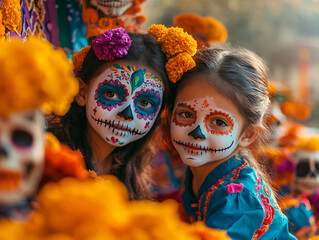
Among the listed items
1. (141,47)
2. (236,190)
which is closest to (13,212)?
(236,190)

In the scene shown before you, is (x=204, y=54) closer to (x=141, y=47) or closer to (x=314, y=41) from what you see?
(x=141, y=47)

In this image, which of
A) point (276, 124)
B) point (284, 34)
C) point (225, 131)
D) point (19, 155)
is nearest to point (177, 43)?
point (225, 131)

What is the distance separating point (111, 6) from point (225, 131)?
1081 millimetres

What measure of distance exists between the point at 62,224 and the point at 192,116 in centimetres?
79

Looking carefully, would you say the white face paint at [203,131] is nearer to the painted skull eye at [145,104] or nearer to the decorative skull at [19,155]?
the painted skull eye at [145,104]

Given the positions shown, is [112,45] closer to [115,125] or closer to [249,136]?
[115,125]

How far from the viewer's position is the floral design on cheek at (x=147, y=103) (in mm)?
1307

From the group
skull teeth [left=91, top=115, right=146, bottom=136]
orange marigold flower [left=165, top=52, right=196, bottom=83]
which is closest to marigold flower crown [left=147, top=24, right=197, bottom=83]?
orange marigold flower [left=165, top=52, right=196, bottom=83]

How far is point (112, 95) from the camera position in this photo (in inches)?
50.9

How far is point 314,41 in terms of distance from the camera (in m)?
5.77

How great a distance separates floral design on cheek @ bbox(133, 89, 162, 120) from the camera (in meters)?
1.31

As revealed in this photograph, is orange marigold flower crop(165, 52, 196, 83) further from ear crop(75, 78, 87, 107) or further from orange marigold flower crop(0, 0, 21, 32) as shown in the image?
orange marigold flower crop(0, 0, 21, 32)

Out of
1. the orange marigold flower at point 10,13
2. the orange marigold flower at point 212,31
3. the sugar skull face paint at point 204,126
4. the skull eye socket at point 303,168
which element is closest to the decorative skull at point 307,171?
the skull eye socket at point 303,168

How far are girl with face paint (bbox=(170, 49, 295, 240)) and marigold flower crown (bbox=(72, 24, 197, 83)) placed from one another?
45mm
